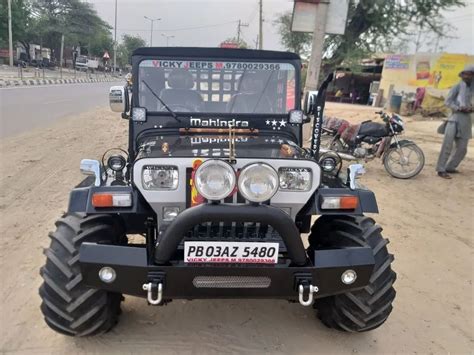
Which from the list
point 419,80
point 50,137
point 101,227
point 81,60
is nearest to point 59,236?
point 101,227

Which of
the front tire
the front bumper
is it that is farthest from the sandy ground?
the front tire

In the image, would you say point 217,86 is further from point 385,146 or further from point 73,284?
point 385,146

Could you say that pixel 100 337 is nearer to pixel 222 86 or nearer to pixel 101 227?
pixel 101 227

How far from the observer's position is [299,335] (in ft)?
10.8

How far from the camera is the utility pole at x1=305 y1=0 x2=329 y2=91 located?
908cm

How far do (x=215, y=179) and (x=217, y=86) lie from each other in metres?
1.65

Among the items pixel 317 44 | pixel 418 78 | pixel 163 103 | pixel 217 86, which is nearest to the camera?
pixel 163 103

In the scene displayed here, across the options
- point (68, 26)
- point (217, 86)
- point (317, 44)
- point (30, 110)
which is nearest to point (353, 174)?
point (217, 86)

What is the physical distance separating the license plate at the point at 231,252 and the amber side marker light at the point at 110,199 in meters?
0.56

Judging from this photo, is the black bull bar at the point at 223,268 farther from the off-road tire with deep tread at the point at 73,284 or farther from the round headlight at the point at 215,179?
the off-road tire with deep tread at the point at 73,284

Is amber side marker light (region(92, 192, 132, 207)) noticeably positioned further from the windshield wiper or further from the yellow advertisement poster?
the yellow advertisement poster

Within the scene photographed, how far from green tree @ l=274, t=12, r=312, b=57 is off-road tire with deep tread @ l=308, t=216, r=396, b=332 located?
19.6 meters

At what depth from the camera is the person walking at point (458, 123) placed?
26.3 ft

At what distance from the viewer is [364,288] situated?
303cm
